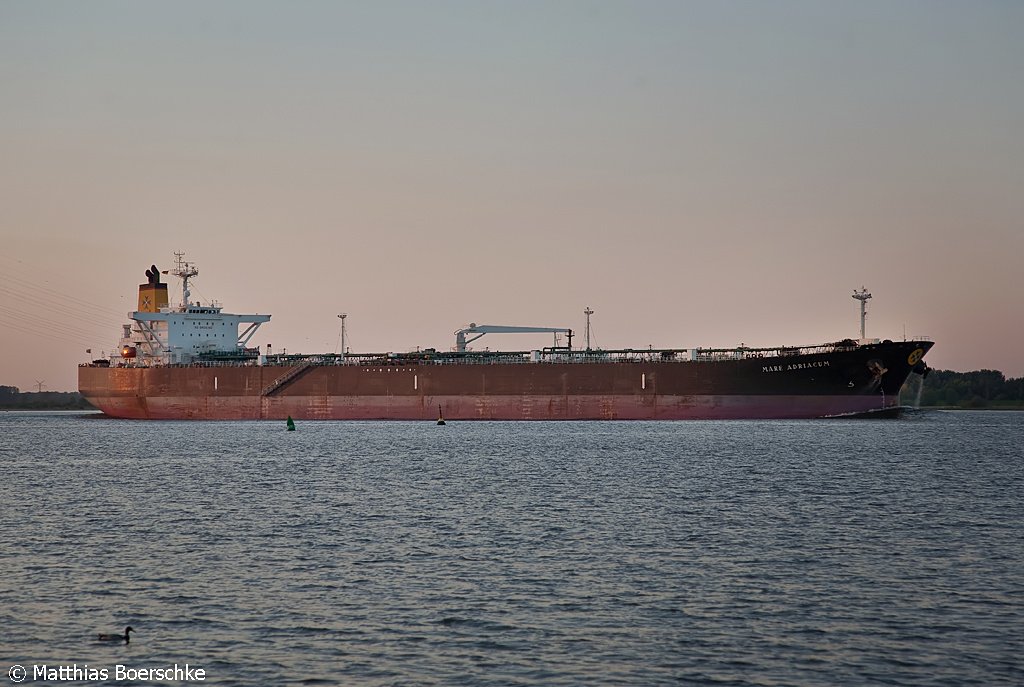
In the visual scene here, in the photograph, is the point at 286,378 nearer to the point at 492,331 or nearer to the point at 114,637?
the point at 492,331

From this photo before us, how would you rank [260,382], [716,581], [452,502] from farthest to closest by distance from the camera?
1. [260,382]
2. [452,502]
3. [716,581]

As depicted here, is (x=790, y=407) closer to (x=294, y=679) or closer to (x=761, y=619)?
(x=761, y=619)

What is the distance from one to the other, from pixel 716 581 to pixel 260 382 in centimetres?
6073

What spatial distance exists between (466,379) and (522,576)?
1947 inches

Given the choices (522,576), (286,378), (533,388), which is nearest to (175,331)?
(286,378)

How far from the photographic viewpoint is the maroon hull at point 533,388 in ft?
189

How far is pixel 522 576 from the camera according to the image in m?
17.0

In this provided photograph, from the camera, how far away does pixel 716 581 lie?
1667 centimetres

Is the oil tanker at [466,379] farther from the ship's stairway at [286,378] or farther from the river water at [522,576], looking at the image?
the river water at [522,576]

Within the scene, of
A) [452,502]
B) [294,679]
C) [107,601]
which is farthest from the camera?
[452,502]

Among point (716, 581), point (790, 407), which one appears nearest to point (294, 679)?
point (716, 581)

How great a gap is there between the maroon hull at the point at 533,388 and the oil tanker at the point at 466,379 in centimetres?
7

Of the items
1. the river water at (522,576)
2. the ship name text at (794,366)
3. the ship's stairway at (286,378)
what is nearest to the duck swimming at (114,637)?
the river water at (522,576)

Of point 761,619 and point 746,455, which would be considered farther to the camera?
point 746,455
